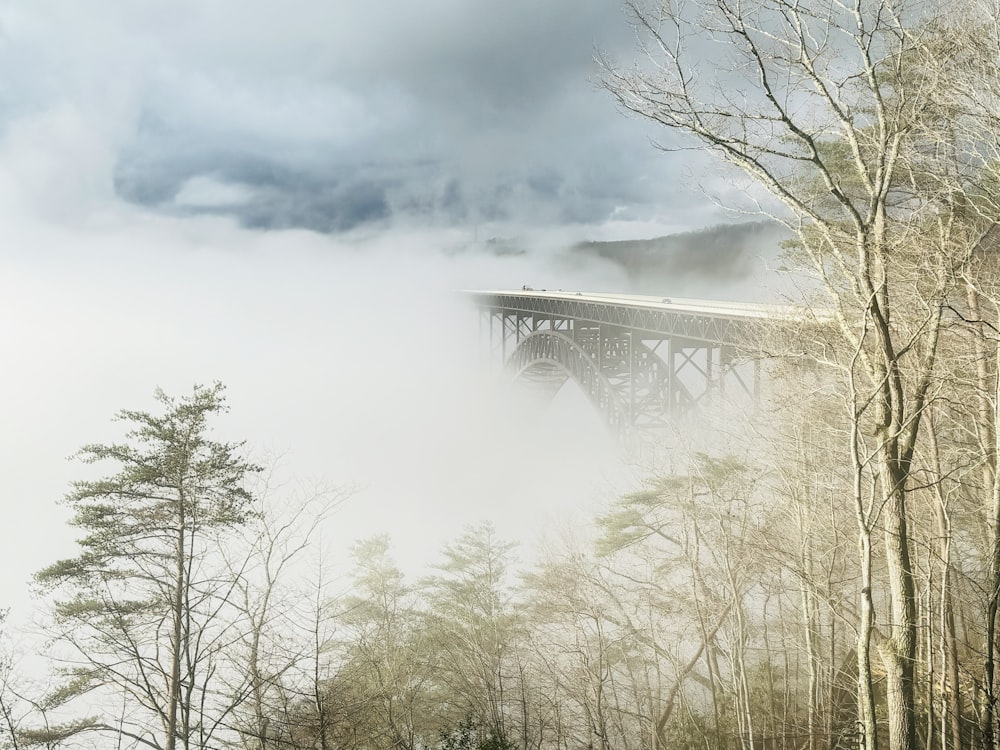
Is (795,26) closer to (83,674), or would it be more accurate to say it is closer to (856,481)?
(856,481)

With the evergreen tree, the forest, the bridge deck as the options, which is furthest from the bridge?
the evergreen tree

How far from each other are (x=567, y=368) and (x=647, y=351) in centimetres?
734

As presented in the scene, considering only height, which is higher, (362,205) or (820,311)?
(362,205)

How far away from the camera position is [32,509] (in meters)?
72.8

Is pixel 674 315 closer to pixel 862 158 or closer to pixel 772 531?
pixel 772 531

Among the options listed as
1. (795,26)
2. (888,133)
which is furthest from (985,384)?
(795,26)

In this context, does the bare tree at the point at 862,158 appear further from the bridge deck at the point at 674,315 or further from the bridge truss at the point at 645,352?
the bridge truss at the point at 645,352

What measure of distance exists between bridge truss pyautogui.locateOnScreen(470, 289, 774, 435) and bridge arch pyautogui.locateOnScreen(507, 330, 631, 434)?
0.05 metres

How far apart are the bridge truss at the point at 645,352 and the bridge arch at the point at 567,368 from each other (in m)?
0.05

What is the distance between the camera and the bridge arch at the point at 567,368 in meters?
24.0

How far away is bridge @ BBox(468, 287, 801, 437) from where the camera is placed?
1595 centimetres

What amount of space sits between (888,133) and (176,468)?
35.7 ft

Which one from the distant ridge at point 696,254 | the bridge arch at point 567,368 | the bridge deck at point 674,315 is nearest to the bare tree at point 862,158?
the bridge deck at point 674,315

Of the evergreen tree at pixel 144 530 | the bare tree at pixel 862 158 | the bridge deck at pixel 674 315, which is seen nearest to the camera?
the bare tree at pixel 862 158
